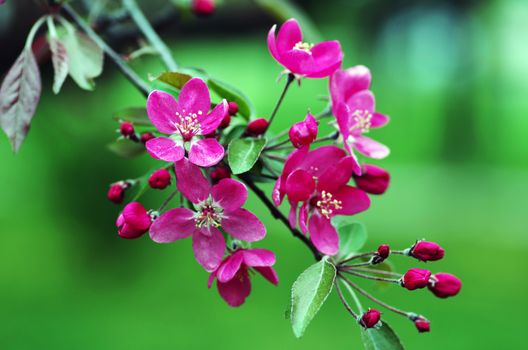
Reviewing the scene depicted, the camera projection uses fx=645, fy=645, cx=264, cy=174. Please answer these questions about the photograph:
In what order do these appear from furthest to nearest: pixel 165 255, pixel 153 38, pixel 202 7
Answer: pixel 165 255 → pixel 202 7 → pixel 153 38

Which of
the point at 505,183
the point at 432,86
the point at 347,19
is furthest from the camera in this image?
the point at 432,86

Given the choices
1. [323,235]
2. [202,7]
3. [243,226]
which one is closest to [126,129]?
[243,226]

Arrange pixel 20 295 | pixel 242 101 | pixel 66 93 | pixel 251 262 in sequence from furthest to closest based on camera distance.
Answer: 1. pixel 20 295
2. pixel 66 93
3. pixel 242 101
4. pixel 251 262

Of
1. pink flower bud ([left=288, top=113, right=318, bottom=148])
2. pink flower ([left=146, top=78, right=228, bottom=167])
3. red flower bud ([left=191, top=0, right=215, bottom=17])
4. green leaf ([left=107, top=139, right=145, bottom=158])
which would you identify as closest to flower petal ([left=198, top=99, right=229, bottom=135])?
pink flower ([left=146, top=78, right=228, bottom=167])

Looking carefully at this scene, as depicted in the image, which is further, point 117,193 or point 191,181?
point 117,193

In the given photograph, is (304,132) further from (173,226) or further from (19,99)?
(19,99)

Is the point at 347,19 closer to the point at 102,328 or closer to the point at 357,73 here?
the point at 102,328

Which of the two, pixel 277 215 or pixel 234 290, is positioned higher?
pixel 277 215

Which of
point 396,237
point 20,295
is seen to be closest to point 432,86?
point 396,237

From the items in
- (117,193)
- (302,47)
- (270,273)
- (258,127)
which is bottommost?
(270,273)
